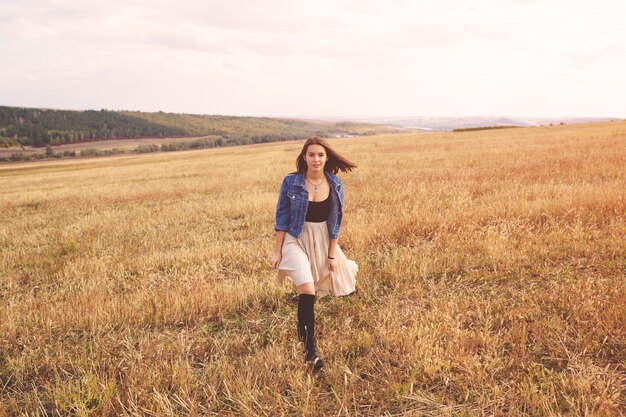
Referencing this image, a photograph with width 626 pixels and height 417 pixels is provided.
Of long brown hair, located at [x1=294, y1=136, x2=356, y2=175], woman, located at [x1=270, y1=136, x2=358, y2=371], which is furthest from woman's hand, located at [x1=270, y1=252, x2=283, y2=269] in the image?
long brown hair, located at [x1=294, y1=136, x2=356, y2=175]

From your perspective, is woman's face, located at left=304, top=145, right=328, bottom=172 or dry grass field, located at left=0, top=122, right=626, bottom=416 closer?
dry grass field, located at left=0, top=122, right=626, bottom=416

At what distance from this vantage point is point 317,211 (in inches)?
157

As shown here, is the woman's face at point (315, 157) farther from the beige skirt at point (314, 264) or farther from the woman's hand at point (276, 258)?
the woman's hand at point (276, 258)

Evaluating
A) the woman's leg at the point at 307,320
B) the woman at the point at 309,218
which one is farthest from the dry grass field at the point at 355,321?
the woman at the point at 309,218

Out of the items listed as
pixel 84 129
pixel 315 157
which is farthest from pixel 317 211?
pixel 84 129

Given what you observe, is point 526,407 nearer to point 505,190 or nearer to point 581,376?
point 581,376

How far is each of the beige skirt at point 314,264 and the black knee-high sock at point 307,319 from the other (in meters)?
0.17

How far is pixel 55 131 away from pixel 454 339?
185424 mm

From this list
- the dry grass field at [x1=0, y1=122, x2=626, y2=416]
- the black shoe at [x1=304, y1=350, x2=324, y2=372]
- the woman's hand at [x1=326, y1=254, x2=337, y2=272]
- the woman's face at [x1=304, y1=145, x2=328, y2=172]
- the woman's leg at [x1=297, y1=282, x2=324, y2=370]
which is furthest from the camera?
the woman's hand at [x1=326, y1=254, x2=337, y2=272]

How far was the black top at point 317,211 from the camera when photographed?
3.96 meters

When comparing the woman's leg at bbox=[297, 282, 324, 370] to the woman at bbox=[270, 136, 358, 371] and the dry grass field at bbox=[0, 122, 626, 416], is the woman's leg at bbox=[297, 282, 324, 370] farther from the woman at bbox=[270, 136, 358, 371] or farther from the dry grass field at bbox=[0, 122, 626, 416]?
the dry grass field at bbox=[0, 122, 626, 416]

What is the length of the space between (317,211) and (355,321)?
4.37 feet

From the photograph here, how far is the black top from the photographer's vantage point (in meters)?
3.96

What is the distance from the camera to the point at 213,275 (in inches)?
228
